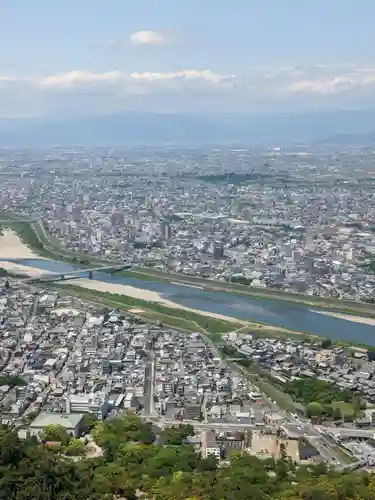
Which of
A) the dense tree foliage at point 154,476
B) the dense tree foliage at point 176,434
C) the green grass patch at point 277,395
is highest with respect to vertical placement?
the dense tree foliage at point 154,476

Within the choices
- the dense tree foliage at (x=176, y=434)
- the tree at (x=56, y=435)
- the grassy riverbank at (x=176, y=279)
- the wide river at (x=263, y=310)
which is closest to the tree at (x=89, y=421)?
the tree at (x=56, y=435)

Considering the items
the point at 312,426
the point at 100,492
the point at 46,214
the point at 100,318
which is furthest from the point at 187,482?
the point at 46,214

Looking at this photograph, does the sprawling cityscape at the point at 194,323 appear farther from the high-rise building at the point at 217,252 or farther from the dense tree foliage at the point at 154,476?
the dense tree foliage at the point at 154,476

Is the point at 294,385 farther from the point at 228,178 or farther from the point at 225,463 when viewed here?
the point at 228,178

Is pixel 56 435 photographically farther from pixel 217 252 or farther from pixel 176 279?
pixel 217 252

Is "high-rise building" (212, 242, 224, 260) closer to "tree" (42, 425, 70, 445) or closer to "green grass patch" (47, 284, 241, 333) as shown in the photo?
"green grass patch" (47, 284, 241, 333)

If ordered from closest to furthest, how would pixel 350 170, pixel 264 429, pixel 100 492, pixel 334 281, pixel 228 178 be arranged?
pixel 100 492
pixel 264 429
pixel 334 281
pixel 228 178
pixel 350 170

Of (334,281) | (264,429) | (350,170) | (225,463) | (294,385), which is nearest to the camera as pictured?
(225,463)
